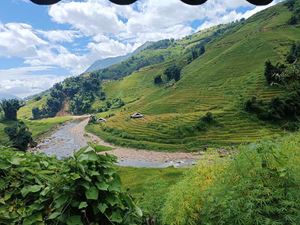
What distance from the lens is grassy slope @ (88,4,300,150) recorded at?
74.0 metres

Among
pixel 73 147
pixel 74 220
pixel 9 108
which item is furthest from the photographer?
pixel 9 108

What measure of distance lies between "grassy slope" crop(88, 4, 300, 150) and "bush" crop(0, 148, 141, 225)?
54.6 metres

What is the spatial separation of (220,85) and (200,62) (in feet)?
113

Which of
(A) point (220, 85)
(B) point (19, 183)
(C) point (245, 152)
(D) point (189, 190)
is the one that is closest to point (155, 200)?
(D) point (189, 190)

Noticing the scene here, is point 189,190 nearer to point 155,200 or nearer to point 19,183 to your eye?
point 155,200

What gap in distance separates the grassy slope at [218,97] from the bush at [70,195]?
54.6 metres

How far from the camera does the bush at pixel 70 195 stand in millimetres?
3594

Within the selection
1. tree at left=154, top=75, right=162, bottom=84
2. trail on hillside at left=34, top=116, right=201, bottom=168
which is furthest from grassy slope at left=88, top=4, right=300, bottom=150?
tree at left=154, top=75, right=162, bottom=84

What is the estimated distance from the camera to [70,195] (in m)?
3.63

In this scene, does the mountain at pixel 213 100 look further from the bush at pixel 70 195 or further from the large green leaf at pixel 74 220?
the large green leaf at pixel 74 220

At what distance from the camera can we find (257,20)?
6196 inches

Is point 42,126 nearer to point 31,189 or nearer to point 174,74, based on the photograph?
point 174,74

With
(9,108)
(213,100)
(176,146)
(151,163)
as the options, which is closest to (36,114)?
(9,108)

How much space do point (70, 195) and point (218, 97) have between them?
300ft
